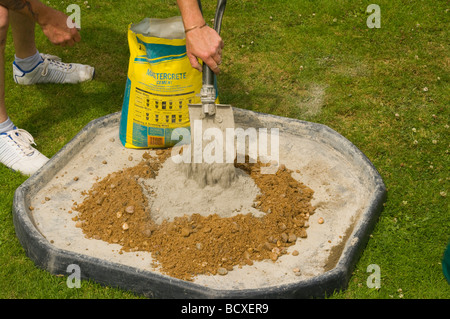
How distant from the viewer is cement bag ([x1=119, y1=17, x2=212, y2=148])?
10.4 ft

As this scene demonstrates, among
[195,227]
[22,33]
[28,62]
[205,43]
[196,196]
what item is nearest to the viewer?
[205,43]

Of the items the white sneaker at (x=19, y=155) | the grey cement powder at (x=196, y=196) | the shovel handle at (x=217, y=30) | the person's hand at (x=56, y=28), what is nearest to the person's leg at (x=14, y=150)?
the white sneaker at (x=19, y=155)

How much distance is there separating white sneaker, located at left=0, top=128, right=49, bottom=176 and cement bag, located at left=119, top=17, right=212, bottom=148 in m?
0.54

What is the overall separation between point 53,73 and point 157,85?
4.15ft

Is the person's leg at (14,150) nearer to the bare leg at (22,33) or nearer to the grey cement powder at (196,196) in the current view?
the bare leg at (22,33)

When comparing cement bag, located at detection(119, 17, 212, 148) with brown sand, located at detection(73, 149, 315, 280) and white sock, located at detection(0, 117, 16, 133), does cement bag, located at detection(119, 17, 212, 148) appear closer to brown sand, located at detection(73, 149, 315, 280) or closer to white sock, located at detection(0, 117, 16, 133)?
brown sand, located at detection(73, 149, 315, 280)

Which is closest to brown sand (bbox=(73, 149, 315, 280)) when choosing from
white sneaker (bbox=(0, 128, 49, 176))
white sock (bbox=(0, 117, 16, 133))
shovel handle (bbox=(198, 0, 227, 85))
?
white sneaker (bbox=(0, 128, 49, 176))

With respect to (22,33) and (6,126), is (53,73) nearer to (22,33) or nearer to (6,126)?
(22,33)

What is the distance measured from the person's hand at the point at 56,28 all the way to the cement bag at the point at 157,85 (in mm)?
368

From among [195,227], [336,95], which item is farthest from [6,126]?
[336,95]

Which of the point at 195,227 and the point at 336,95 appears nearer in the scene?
the point at 195,227

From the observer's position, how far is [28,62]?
4012mm

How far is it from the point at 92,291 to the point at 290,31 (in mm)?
3108
